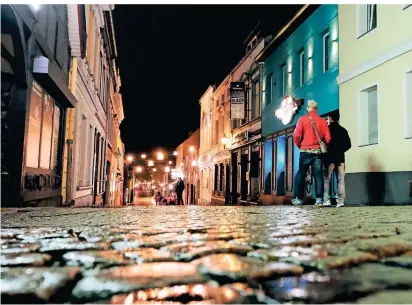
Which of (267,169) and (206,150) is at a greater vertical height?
(206,150)

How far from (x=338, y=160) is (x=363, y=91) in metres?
2.77

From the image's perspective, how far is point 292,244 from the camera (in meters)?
2.55

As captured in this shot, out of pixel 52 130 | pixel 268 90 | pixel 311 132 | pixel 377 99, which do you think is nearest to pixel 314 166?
pixel 311 132

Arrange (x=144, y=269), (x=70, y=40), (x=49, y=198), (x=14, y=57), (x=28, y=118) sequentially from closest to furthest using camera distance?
(x=144, y=269), (x=14, y=57), (x=28, y=118), (x=49, y=198), (x=70, y=40)

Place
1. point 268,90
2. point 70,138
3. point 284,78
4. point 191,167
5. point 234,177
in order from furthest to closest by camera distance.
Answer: point 191,167
point 234,177
point 268,90
point 284,78
point 70,138

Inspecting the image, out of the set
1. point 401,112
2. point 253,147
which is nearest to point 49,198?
point 401,112

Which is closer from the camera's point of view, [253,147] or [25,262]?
[25,262]

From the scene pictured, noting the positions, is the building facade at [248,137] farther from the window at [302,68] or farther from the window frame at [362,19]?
the window frame at [362,19]

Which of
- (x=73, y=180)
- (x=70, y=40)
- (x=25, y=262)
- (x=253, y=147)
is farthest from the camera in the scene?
(x=253, y=147)

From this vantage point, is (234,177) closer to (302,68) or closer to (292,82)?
(292,82)

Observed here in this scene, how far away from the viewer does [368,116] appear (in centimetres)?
1066

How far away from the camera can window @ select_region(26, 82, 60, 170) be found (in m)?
7.07

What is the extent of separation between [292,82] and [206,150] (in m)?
18.5

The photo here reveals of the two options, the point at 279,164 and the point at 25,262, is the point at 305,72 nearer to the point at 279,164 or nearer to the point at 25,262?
the point at 279,164
